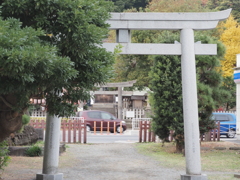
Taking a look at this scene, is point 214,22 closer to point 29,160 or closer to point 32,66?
point 32,66

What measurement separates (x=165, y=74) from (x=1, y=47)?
33.3ft

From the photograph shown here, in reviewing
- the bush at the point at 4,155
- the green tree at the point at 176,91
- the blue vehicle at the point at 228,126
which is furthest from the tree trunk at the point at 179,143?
the blue vehicle at the point at 228,126

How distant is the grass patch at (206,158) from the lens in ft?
37.8

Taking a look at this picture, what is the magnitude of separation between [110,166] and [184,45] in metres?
4.63

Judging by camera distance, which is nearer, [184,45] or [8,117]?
[8,117]

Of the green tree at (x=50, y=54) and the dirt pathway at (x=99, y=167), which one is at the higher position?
the green tree at (x=50, y=54)

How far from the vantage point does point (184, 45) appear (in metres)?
9.30

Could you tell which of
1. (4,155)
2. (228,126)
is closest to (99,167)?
(4,155)

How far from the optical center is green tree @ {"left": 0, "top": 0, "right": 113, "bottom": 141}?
4.71 meters

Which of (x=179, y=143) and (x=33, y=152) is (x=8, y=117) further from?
(x=179, y=143)

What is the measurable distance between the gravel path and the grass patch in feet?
1.51

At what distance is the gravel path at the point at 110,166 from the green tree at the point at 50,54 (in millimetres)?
3917

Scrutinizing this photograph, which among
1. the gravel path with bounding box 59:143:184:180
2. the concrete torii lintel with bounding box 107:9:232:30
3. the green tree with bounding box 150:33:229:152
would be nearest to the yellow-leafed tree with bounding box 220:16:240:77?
the green tree with bounding box 150:33:229:152

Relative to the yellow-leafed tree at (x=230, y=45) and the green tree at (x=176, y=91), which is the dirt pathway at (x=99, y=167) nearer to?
the green tree at (x=176, y=91)
